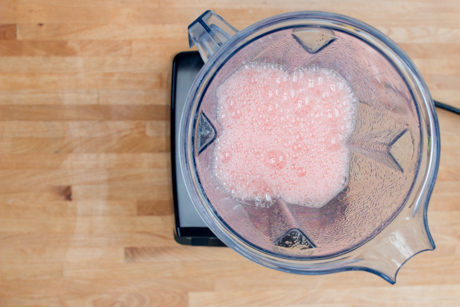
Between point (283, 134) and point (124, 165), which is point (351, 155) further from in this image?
point (124, 165)

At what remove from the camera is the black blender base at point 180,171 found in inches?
17.1

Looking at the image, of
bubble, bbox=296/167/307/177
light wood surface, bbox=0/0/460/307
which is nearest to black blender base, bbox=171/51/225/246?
light wood surface, bbox=0/0/460/307

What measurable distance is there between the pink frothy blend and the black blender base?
0.35 ft

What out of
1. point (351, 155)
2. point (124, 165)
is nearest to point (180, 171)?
point (124, 165)

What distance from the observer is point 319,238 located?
350 mm

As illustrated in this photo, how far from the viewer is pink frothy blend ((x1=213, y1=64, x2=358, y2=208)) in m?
0.34

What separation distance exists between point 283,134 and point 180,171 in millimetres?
161

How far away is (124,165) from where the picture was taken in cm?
49

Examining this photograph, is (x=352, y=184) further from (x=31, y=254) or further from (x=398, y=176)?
(x=31, y=254)

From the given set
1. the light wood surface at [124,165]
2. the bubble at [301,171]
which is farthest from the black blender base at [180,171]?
the bubble at [301,171]

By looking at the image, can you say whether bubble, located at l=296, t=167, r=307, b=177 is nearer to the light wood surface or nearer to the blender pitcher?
the blender pitcher

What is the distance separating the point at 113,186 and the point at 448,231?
0.51 metres

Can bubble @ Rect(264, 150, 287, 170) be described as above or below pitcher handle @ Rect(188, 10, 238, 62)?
below

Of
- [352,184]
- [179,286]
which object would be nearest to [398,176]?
[352,184]
